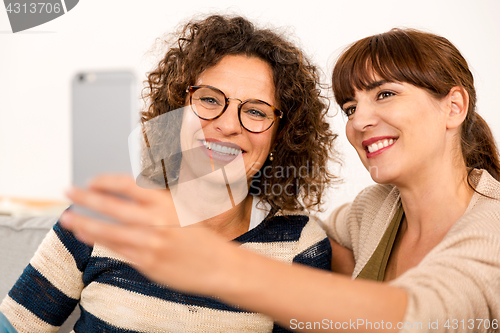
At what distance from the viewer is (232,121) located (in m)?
1.11

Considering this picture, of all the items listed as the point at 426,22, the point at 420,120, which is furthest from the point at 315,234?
the point at 426,22

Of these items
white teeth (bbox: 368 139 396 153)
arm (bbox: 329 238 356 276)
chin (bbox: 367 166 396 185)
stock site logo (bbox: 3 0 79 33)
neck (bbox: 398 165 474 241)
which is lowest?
arm (bbox: 329 238 356 276)

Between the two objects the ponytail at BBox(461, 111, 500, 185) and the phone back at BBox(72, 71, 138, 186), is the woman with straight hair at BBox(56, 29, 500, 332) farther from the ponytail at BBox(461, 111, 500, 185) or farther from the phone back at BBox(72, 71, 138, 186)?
the phone back at BBox(72, 71, 138, 186)

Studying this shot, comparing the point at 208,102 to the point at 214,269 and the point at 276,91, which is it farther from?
the point at 214,269

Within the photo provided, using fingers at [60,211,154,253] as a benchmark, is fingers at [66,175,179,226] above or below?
above

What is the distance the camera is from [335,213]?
4.68 feet

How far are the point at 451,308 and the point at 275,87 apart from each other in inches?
32.1

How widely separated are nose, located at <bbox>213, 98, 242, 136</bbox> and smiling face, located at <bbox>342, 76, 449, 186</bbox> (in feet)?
1.15

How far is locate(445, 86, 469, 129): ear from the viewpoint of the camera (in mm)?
1029

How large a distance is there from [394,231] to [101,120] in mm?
920

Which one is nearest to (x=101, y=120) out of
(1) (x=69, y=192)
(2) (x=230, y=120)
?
(1) (x=69, y=192)

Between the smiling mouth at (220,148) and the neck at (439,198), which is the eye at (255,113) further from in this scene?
the neck at (439,198)

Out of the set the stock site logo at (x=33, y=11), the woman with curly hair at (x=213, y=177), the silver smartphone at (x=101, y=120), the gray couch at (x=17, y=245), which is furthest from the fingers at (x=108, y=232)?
the stock site logo at (x=33, y=11)

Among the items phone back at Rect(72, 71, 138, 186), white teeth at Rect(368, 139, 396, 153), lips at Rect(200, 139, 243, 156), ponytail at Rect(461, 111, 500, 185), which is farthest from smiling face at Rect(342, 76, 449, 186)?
A: phone back at Rect(72, 71, 138, 186)
